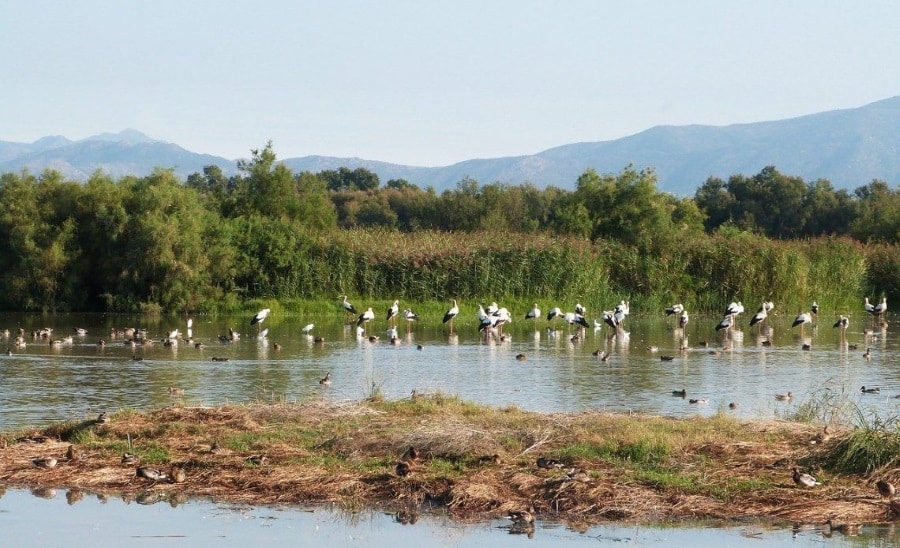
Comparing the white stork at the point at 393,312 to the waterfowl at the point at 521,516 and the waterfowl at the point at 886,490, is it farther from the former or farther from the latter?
the waterfowl at the point at 886,490

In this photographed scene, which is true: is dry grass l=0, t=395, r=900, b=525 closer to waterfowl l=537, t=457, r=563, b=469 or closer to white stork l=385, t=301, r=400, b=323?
waterfowl l=537, t=457, r=563, b=469

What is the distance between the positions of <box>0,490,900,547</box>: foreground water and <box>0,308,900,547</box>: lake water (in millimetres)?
24

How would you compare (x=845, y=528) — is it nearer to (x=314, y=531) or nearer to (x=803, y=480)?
(x=803, y=480)

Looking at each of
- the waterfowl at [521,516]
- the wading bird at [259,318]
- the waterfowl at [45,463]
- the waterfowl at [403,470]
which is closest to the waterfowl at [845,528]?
the waterfowl at [521,516]

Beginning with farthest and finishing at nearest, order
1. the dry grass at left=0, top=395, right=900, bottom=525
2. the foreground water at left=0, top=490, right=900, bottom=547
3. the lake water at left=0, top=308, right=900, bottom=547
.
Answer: the dry grass at left=0, top=395, right=900, bottom=525 → the lake water at left=0, top=308, right=900, bottom=547 → the foreground water at left=0, top=490, right=900, bottom=547

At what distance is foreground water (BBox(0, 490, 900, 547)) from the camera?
9.95 metres

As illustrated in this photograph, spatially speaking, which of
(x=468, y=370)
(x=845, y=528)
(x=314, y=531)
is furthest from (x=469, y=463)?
(x=468, y=370)

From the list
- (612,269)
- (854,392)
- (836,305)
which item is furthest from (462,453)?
(836,305)

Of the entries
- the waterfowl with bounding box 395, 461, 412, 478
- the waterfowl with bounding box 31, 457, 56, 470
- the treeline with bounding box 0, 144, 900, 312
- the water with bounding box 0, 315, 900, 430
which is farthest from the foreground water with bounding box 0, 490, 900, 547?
the treeline with bounding box 0, 144, 900, 312

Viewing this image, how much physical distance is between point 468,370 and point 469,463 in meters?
10.9

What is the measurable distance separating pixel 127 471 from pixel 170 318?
84.5 ft

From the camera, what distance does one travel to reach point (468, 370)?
2266 cm

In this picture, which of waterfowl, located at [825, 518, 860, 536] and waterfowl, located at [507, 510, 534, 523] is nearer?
waterfowl, located at [825, 518, 860, 536]

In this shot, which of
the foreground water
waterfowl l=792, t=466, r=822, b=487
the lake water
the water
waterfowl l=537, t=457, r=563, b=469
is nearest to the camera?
the foreground water
